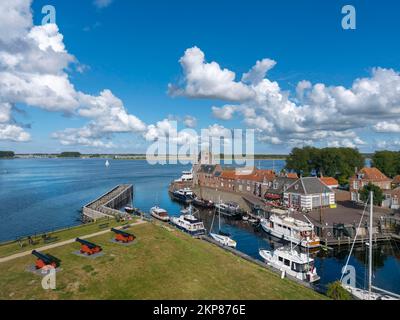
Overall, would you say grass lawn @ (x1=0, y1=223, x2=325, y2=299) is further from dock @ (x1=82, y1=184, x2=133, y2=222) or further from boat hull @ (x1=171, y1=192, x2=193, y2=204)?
boat hull @ (x1=171, y1=192, x2=193, y2=204)

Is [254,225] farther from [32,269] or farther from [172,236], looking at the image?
[32,269]

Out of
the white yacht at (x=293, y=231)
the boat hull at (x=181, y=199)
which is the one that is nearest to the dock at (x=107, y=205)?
the boat hull at (x=181, y=199)

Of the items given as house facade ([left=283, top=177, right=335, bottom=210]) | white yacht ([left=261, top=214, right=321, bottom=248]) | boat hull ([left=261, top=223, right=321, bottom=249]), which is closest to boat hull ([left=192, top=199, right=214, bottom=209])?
house facade ([left=283, top=177, right=335, bottom=210])

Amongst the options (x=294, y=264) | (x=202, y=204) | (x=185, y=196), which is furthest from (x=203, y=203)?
(x=294, y=264)

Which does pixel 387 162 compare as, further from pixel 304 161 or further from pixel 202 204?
pixel 202 204

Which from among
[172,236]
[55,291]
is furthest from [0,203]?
[55,291]

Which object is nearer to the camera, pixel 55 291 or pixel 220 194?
pixel 55 291
